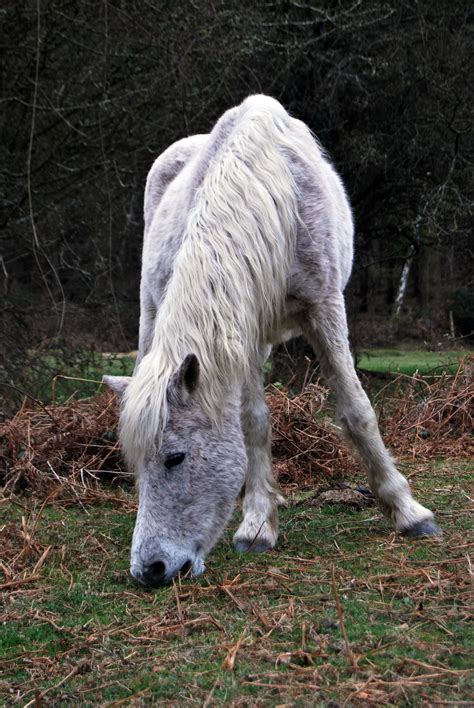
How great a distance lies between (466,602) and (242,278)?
5.30ft

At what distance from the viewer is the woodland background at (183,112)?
781 cm

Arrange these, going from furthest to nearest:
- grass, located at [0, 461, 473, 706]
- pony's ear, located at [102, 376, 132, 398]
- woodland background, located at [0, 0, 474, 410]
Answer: woodland background, located at [0, 0, 474, 410], pony's ear, located at [102, 376, 132, 398], grass, located at [0, 461, 473, 706]

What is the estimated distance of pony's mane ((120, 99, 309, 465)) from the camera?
3395mm

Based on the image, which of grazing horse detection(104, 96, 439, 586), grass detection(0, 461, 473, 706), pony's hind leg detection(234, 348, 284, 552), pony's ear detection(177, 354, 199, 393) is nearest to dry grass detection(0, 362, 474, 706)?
grass detection(0, 461, 473, 706)

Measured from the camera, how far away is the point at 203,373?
3443mm

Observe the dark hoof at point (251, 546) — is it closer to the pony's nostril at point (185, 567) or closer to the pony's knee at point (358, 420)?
the pony's nostril at point (185, 567)

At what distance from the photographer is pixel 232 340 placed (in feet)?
11.6

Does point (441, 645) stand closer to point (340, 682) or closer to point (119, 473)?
point (340, 682)

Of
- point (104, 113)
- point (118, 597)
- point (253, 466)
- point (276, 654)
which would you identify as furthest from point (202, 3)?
point (276, 654)

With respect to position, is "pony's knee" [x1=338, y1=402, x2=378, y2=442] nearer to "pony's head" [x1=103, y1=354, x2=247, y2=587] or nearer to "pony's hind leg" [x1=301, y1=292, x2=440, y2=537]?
"pony's hind leg" [x1=301, y1=292, x2=440, y2=537]

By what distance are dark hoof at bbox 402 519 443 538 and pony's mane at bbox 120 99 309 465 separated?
44.0 inches

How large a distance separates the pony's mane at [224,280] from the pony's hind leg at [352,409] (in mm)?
248

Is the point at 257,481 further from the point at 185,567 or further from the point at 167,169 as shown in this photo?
the point at 167,169

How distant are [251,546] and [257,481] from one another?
545 mm
